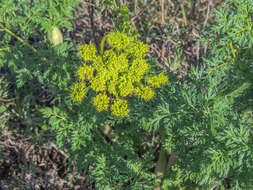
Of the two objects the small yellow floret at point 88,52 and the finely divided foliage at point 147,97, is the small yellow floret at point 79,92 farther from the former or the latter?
the small yellow floret at point 88,52

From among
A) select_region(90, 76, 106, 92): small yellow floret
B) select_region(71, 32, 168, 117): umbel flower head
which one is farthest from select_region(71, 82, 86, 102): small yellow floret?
select_region(90, 76, 106, 92): small yellow floret

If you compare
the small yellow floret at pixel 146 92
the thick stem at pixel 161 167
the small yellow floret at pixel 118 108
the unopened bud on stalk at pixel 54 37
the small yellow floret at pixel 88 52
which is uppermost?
the unopened bud on stalk at pixel 54 37

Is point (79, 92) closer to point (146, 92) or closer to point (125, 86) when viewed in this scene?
point (125, 86)

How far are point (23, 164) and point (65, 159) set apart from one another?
2.34 ft


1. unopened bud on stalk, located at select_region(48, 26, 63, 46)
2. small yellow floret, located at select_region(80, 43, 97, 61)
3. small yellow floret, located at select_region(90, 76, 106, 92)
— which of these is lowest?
small yellow floret, located at select_region(90, 76, 106, 92)

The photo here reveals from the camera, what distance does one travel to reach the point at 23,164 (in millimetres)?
4238

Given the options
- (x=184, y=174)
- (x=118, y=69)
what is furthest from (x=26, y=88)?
(x=184, y=174)

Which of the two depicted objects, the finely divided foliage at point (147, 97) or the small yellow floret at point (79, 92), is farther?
the small yellow floret at point (79, 92)

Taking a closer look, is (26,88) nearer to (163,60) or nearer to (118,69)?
(163,60)

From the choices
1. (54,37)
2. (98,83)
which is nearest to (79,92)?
(98,83)

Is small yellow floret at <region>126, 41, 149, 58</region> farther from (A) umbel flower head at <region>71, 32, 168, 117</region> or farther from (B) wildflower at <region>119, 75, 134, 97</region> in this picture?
(B) wildflower at <region>119, 75, 134, 97</region>

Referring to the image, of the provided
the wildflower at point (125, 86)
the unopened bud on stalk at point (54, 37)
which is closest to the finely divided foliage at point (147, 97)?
the wildflower at point (125, 86)

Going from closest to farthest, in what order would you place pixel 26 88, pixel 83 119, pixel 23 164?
pixel 83 119 → pixel 23 164 → pixel 26 88

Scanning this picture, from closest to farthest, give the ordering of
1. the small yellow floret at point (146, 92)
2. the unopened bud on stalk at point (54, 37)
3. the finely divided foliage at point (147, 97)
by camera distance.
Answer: the finely divided foliage at point (147, 97)
the small yellow floret at point (146, 92)
the unopened bud on stalk at point (54, 37)
